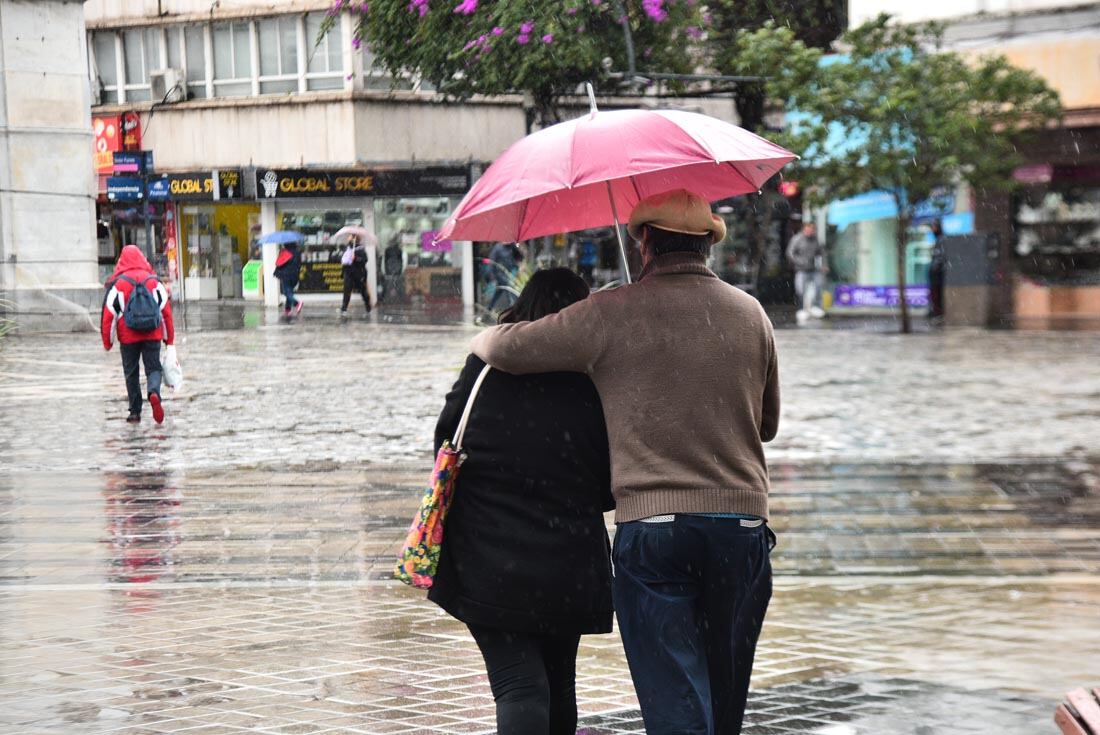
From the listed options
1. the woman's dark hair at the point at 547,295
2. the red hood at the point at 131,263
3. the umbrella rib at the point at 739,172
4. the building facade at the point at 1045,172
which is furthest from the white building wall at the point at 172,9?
the woman's dark hair at the point at 547,295

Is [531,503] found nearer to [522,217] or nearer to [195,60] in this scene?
[522,217]

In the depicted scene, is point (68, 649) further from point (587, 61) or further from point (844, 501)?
point (587, 61)

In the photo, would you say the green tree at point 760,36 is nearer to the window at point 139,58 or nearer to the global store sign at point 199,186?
the global store sign at point 199,186

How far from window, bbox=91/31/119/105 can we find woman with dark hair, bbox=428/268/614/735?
1594 inches

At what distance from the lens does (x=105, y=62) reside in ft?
138

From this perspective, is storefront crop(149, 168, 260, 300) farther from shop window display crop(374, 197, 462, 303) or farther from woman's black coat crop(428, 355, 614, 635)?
woman's black coat crop(428, 355, 614, 635)

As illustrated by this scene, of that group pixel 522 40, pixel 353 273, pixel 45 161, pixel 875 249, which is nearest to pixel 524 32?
pixel 522 40

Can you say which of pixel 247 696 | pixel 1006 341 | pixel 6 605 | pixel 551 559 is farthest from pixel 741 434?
pixel 1006 341

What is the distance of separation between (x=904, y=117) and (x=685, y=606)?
2272cm

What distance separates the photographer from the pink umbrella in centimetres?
406

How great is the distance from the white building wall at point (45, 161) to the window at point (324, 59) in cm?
1219

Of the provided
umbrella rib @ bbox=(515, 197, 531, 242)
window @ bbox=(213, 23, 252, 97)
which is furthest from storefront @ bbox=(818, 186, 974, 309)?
umbrella rib @ bbox=(515, 197, 531, 242)

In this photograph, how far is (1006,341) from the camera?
76.1 feet

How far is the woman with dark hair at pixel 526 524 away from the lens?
388 cm
